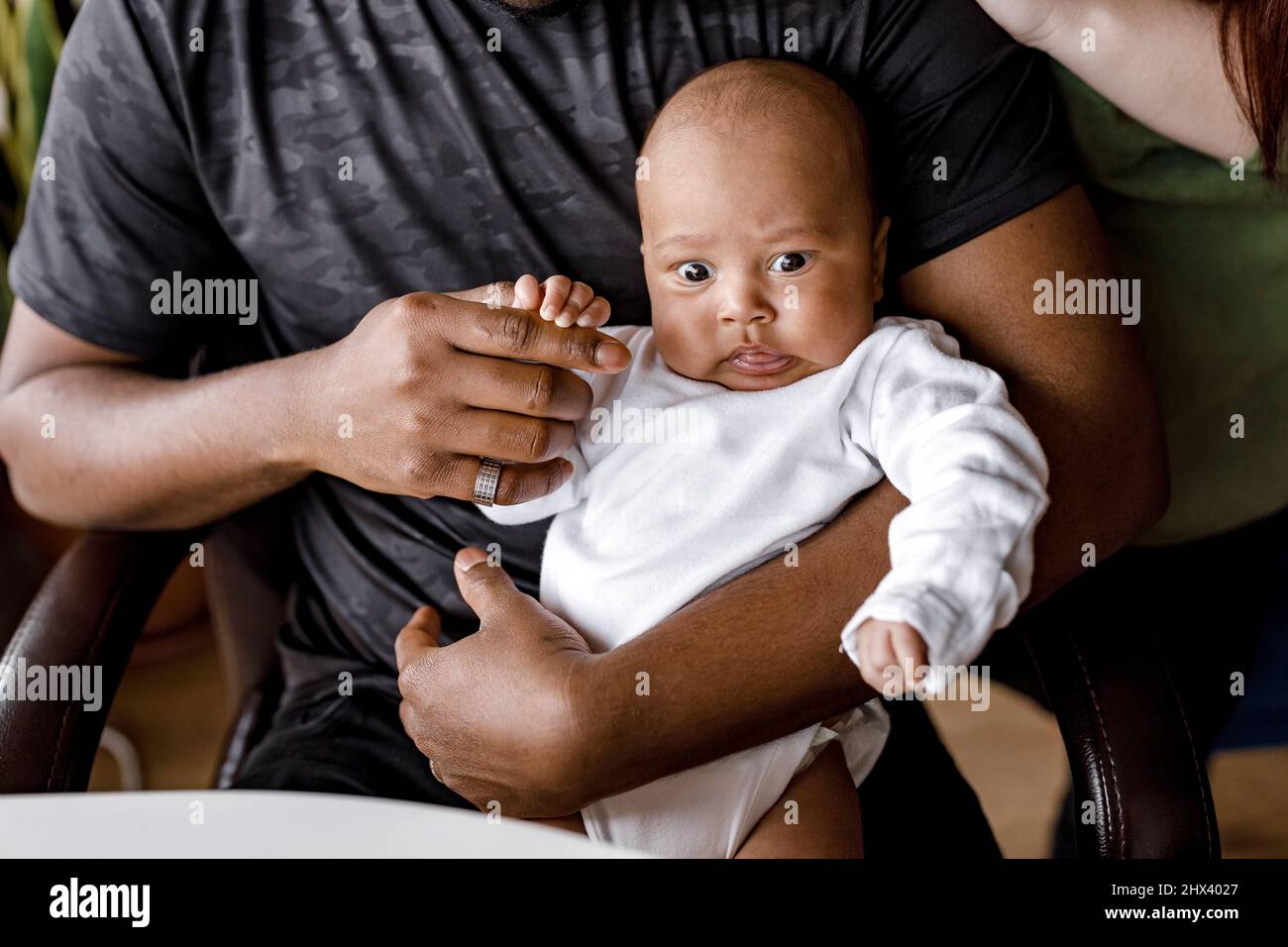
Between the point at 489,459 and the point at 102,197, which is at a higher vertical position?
the point at 102,197

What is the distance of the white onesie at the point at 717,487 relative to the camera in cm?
90

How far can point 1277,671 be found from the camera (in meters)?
1.32

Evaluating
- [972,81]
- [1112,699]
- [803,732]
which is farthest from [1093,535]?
[972,81]

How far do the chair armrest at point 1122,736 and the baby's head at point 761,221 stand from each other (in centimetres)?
32

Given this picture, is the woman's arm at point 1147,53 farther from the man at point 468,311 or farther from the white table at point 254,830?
the white table at point 254,830

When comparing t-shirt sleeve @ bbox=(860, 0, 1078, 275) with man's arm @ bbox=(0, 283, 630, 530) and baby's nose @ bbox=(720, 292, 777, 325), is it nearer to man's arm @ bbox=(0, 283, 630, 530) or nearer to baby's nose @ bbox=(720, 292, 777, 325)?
baby's nose @ bbox=(720, 292, 777, 325)

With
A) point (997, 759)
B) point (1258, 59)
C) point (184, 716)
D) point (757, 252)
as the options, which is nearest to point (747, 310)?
point (757, 252)

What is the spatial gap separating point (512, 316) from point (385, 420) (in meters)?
0.15

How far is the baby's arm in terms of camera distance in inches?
29.2

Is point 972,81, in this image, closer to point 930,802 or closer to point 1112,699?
point 1112,699

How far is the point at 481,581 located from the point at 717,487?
227 mm
